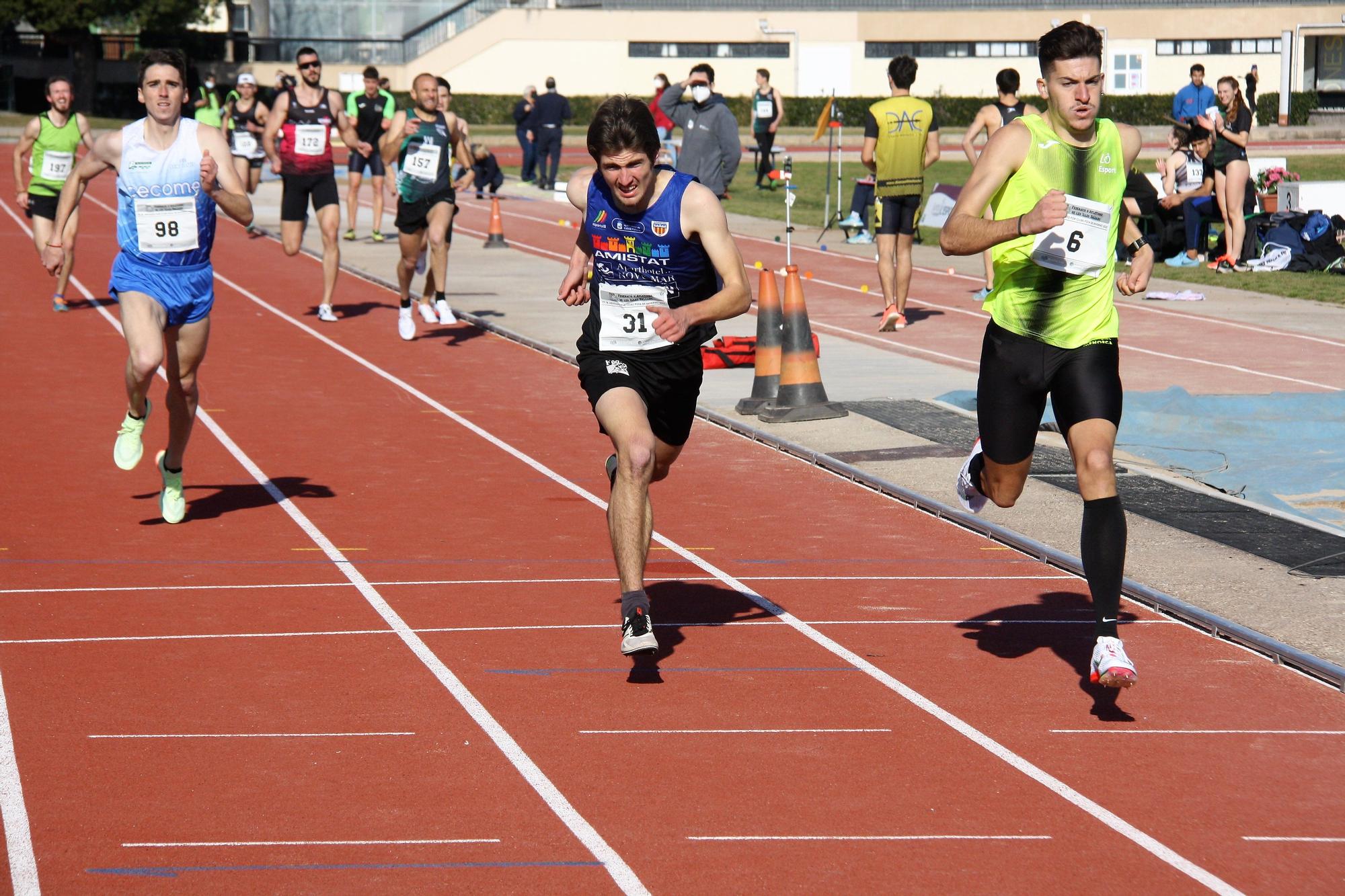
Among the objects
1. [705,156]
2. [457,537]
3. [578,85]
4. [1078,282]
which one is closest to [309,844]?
[1078,282]

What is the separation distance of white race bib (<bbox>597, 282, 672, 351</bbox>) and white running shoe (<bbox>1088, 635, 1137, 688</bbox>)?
1889mm

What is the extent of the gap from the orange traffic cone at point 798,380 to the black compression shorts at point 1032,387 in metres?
5.00

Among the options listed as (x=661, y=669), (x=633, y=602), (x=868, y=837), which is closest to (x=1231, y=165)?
(x=661, y=669)

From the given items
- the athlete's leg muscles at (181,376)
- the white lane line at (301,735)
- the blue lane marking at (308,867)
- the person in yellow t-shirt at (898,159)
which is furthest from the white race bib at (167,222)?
the person in yellow t-shirt at (898,159)

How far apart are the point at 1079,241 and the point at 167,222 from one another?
15.6 feet

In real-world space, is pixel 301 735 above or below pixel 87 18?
below

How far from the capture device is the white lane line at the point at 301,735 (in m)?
5.66

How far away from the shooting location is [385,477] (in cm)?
1016

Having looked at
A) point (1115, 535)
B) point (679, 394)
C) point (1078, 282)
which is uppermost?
point (1078, 282)

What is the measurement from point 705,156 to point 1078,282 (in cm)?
983

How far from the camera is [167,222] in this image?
884cm

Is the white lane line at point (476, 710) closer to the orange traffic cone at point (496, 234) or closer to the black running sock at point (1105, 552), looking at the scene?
the black running sock at point (1105, 552)

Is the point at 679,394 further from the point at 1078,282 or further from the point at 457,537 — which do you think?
the point at 457,537

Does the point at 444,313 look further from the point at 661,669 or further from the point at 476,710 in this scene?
the point at 476,710
